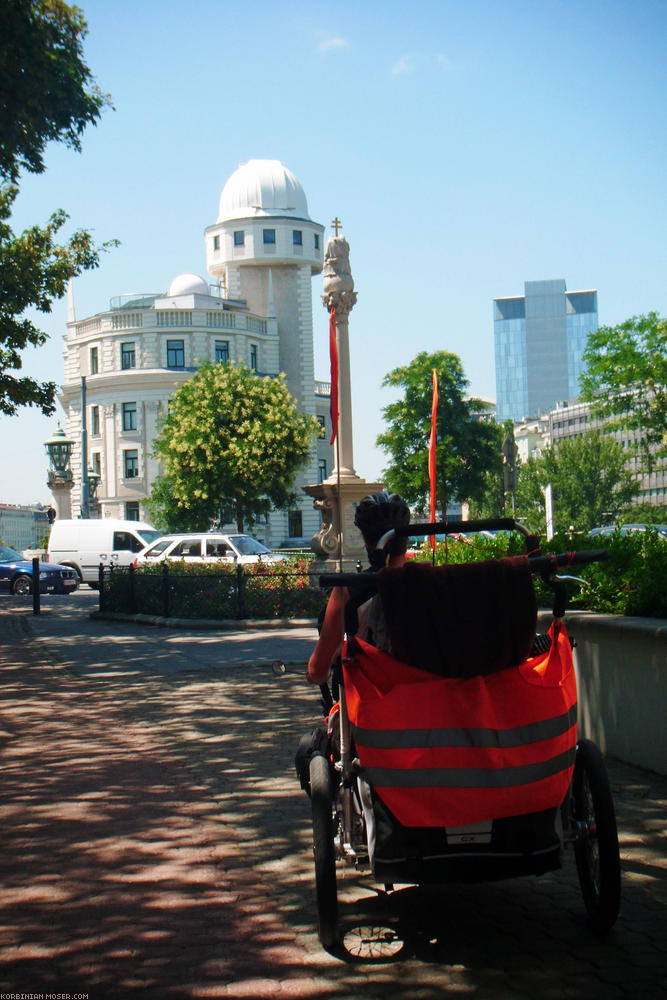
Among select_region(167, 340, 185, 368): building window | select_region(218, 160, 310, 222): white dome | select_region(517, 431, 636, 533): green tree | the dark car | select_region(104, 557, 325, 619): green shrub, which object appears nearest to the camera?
select_region(104, 557, 325, 619): green shrub

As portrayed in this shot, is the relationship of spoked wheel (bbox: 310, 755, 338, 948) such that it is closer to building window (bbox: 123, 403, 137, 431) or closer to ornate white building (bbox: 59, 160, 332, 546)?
ornate white building (bbox: 59, 160, 332, 546)

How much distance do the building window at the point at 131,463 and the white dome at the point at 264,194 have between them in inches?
858

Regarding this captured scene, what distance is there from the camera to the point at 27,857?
5.20 metres

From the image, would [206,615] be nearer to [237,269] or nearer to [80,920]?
[80,920]

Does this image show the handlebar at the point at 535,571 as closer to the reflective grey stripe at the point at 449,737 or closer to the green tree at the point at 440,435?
the reflective grey stripe at the point at 449,737

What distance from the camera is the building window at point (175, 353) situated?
68250 mm

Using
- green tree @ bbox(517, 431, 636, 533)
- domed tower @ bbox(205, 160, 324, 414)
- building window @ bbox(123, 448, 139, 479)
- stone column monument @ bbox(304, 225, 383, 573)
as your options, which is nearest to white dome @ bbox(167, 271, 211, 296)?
domed tower @ bbox(205, 160, 324, 414)

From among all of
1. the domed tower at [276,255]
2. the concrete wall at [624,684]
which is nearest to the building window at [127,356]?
the domed tower at [276,255]

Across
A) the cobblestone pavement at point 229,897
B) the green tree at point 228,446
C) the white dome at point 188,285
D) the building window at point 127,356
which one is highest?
the white dome at point 188,285

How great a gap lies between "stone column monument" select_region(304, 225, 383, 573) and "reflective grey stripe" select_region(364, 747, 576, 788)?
1927 centimetres

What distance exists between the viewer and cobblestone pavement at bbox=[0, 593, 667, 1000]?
142 inches

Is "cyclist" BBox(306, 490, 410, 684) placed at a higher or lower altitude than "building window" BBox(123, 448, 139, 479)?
lower

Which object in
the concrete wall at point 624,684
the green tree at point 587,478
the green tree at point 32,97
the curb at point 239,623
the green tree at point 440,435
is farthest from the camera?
the green tree at point 587,478

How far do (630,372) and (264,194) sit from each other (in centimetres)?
4551
